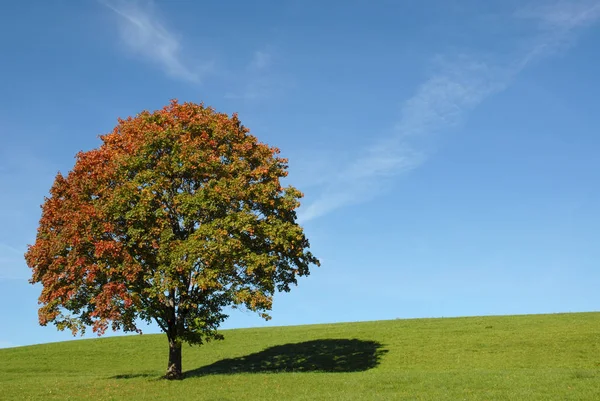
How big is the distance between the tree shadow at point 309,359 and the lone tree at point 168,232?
10.5 metres

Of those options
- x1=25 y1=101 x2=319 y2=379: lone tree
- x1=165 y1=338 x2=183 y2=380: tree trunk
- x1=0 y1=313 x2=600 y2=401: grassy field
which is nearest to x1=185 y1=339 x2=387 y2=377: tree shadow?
x1=0 y1=313 x2=600 y2=401: grassy field

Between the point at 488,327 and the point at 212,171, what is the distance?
1576 inches

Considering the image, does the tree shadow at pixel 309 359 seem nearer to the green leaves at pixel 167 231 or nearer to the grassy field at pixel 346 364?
the grassy field at pixel 346 364

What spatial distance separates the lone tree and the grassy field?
19.0 ft

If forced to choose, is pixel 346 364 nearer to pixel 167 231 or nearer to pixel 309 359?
pixel 309 359

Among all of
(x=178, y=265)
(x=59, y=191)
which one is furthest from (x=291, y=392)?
(x=59, y=191)

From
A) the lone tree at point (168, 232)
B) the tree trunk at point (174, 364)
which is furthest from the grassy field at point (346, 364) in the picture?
the lone tree at point (168, 232)

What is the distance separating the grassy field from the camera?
32719 millimetres

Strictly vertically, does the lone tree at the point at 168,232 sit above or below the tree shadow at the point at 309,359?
above

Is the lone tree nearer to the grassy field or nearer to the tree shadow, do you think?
the grassy field

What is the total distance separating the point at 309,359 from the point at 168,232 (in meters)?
22.6

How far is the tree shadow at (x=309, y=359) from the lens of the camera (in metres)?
50.2

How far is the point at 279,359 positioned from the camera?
185 ft

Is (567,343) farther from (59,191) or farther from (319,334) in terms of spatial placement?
(59,191)
